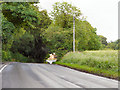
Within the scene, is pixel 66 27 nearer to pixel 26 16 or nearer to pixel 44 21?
pixel 44 21

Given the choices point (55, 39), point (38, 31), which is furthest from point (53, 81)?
→ point (38, 31)

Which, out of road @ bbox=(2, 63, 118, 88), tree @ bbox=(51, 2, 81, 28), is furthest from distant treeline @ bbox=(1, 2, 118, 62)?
road @ bbox=(2, 63, 118, 88)

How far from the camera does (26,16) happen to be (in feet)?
65.5

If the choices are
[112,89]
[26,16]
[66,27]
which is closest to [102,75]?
[112,89]

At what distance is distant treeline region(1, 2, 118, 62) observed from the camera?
2055 cm

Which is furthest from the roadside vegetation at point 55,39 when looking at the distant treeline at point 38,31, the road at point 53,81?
the road at point 53,81

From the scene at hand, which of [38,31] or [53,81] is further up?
[38,31]

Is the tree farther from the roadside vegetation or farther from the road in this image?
the road

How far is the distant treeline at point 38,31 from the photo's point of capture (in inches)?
809

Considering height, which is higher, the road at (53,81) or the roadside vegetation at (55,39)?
the roadside vegetation at (55,39)

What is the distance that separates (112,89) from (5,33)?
46.8 ft

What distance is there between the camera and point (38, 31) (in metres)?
51.2

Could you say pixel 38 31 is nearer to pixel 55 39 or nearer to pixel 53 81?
pixel 55 39

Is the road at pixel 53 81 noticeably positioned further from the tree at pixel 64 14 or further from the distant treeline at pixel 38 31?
the tree at pixel 64 14
